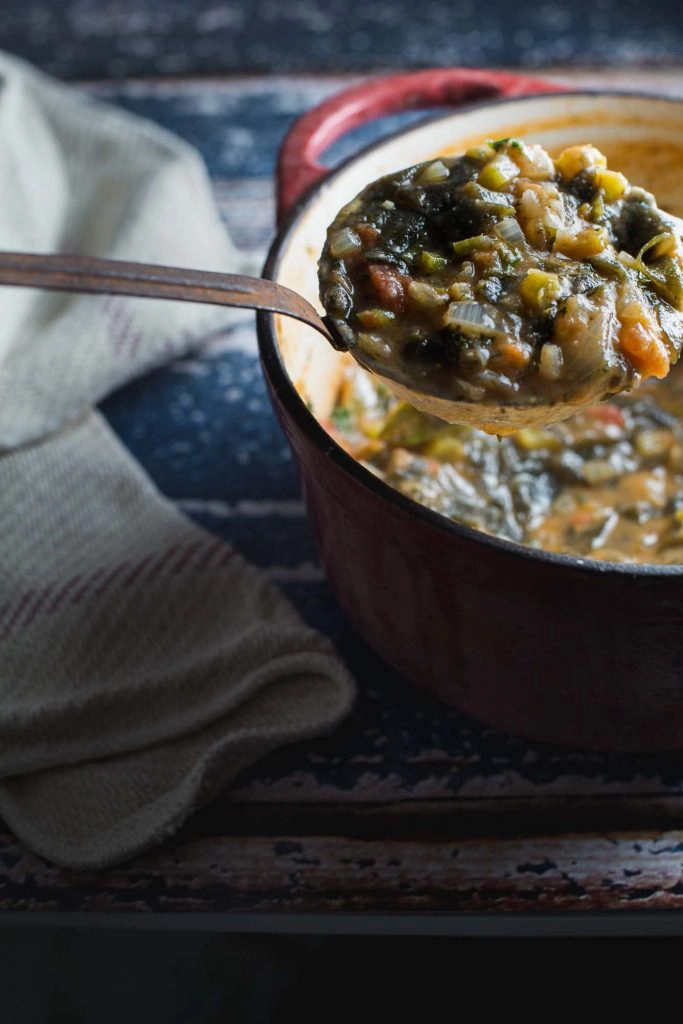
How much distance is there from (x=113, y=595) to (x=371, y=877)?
1.67 feet

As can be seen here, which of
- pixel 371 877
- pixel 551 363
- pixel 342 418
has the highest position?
pixel 551 363

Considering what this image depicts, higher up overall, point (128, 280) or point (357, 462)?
point (128, 280)

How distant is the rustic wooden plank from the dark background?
6.03 feet

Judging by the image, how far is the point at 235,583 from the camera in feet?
5.23

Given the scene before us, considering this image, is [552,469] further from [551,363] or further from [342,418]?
[551,363]

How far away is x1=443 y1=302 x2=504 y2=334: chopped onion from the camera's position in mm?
1179

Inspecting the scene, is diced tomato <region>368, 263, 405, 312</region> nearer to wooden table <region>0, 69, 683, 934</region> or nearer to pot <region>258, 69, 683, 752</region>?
pot <region>258, 69, 683, 752</region>

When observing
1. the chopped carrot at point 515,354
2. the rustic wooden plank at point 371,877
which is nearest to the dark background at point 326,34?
the chopped carrot at point 515,354

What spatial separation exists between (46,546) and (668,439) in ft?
2.93

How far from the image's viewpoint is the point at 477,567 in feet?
3.84

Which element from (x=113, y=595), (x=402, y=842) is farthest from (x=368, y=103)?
(x=402, y=842)

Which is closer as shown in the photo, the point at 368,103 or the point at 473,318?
the point at 473,318

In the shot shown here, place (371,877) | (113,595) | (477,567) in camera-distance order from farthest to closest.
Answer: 1. (113,595)
2. (371,877)
3. (477,567)

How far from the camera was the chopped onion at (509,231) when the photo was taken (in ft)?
4.09
